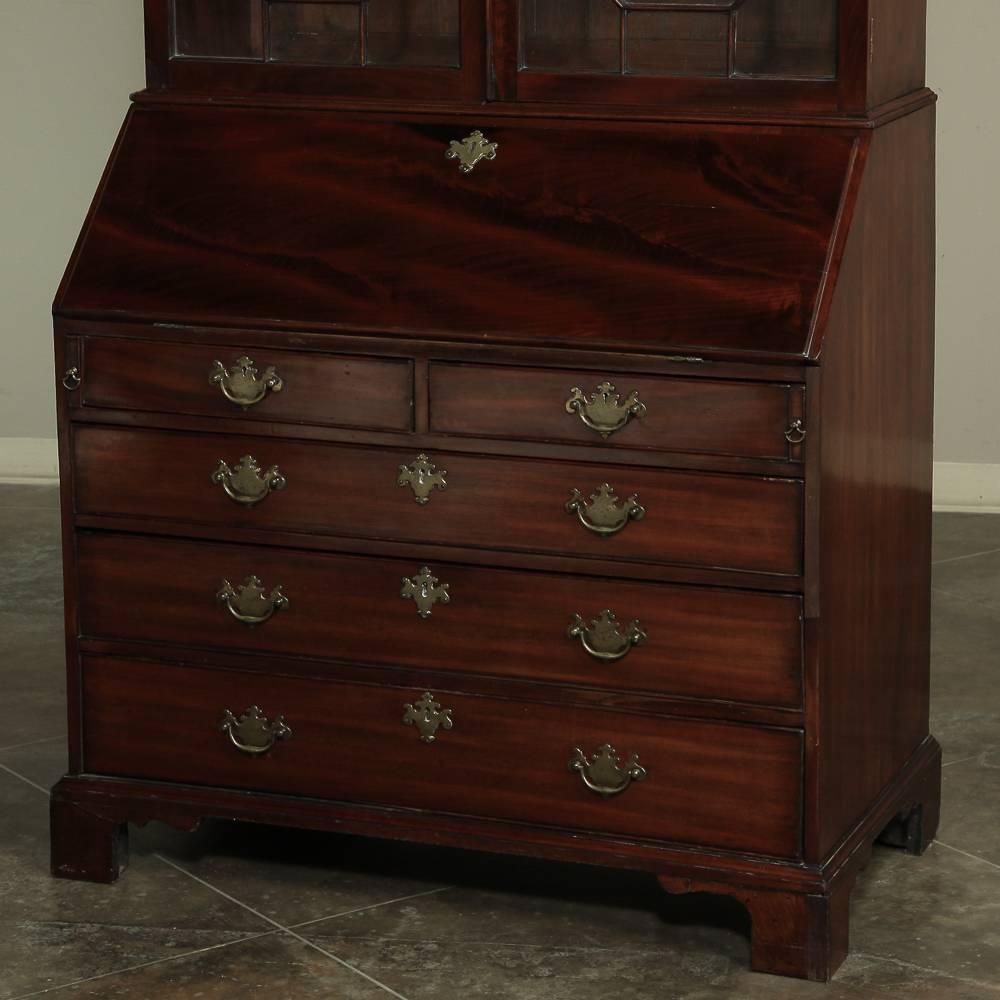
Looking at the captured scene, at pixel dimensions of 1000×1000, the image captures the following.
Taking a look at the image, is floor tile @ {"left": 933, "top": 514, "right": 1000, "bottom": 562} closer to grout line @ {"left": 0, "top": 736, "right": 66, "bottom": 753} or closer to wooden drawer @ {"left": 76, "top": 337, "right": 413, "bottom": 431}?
grout line @ {"left": 0, "top": 736, "right": 66, "bottom": 753}

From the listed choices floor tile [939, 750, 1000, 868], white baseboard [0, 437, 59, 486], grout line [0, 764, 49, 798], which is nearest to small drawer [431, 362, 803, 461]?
floor tile [939, 750, 1000, 868]

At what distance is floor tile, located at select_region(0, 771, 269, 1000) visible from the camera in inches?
124

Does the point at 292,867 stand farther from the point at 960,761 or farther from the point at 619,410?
the point at 960,761

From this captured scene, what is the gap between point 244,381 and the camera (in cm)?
314

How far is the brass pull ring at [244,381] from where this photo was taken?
123 inches

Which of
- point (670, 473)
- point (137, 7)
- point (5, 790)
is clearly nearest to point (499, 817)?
point (670, 473)

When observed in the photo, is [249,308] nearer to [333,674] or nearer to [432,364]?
[432,364]

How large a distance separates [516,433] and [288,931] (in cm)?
84

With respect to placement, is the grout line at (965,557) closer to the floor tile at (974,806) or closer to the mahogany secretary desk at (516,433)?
Answer: the floor tile at (974,806)

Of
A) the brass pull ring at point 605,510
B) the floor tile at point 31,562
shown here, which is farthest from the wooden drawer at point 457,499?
the floor tile at point 31,562

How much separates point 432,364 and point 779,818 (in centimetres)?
80

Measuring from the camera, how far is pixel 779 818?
3002 mm

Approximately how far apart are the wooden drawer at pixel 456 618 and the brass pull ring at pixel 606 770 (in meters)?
0.10

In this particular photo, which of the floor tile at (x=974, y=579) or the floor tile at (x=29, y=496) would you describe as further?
the floor tile at (x=29, y=496)
